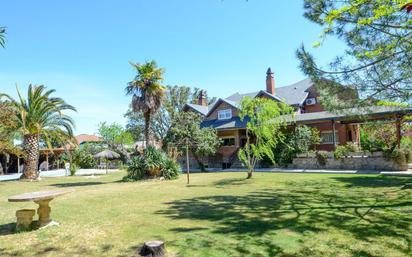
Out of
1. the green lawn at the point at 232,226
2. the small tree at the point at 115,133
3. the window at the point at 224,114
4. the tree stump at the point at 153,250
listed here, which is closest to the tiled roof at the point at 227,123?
the window at the point at 224,114

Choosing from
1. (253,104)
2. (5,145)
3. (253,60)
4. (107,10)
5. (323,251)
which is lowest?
(323,251)

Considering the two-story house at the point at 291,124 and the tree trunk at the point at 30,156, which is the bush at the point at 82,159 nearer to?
the tree trunk at the point at 30,156

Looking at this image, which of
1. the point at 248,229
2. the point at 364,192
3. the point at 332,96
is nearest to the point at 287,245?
the point at 248,229

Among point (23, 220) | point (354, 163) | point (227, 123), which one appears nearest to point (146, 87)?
point (227, 123)

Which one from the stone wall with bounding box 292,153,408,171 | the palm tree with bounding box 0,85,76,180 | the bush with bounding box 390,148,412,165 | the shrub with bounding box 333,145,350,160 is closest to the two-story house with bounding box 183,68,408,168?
the stone wall with bounding box 292,153,408,171

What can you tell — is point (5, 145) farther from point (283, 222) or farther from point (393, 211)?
point (393, 211)

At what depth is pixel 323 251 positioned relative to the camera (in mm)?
5434

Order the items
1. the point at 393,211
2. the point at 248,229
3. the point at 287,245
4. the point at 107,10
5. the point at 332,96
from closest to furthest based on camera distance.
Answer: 1. the point at 287,245
2. the point at 248,229
3. the point at 393,211
4. the point at 332,96
5. the point at 107,10

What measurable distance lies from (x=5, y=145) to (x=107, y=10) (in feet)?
48.7

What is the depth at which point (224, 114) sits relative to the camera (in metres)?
34.9

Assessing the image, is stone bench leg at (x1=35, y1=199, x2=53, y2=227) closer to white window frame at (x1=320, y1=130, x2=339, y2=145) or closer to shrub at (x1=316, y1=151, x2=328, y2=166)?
shrub at (x1=316, y1=151, x2=328, y2=166)

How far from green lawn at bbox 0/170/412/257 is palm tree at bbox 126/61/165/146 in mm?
10084

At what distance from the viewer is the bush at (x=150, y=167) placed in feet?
65.8

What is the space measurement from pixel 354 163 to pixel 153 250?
20.4 metres
